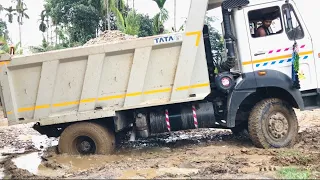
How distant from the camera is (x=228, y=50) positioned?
263 inches

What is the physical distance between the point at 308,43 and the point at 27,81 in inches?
195

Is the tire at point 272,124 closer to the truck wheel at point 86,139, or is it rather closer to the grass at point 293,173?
the grass at point 293,173

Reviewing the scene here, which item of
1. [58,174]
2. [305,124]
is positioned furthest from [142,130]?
[305,124]

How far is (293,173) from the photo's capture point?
4770mm

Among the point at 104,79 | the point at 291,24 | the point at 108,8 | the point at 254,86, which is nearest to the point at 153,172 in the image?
the point at 104,79

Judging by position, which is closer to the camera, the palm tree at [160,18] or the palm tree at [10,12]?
the palm tree at [160,18]

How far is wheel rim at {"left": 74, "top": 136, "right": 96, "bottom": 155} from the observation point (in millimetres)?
6973

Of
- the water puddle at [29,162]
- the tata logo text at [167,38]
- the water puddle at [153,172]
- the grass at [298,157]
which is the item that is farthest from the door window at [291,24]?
the water puddle at [29,162]

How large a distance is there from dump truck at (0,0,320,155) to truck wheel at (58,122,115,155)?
0.02m

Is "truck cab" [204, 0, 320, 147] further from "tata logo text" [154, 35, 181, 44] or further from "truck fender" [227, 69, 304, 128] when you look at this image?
"tata logo text" [154, 35, 181, 44]

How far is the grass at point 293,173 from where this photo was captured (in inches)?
181

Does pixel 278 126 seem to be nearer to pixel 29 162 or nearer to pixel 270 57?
pixel 270 57

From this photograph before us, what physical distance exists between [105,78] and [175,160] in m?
1.89

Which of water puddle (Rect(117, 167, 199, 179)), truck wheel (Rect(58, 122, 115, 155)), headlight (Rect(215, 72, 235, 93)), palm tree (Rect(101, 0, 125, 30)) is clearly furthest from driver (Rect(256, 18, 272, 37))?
palm tree (Rect(101, 0, 125, 30))
